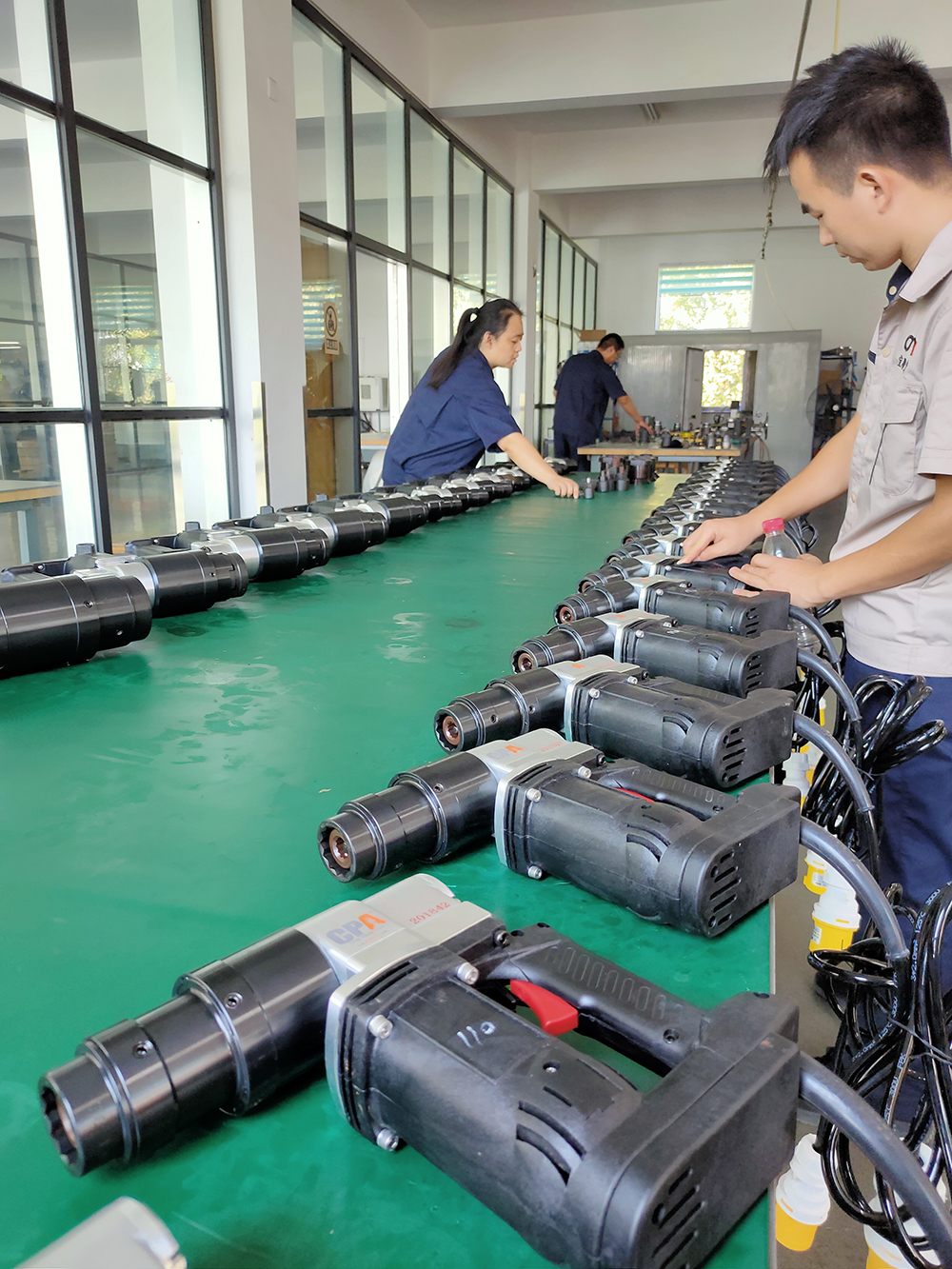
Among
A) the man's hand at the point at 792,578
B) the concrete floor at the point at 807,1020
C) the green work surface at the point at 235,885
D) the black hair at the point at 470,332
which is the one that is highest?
the black hair at the point at 470,332

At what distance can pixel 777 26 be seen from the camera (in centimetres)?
609

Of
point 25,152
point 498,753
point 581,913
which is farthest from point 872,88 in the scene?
point 25,152

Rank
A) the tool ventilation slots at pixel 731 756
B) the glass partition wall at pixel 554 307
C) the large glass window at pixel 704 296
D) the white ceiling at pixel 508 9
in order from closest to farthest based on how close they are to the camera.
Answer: the tool ventilation slots at pixel 731 756 < the white ceiling at pixel 508 9 < the glass partition wall at pixel 554 307 < the large glass window at pixel 704 296

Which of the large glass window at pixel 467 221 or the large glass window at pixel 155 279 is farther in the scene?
the large glass window at pixel 467 221

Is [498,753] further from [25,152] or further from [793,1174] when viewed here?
[25,152]

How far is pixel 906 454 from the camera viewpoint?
1371mm

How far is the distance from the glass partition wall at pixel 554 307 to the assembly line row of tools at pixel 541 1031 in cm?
970

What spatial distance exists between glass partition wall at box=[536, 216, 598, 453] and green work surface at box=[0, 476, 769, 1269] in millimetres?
9095

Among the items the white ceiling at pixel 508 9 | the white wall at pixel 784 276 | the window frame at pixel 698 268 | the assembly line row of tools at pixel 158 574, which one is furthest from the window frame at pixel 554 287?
the assembly line row of tools at pixel 158 574

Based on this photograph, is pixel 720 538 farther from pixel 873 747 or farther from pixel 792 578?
pixel 873 747

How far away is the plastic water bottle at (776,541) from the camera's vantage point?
1.79 m

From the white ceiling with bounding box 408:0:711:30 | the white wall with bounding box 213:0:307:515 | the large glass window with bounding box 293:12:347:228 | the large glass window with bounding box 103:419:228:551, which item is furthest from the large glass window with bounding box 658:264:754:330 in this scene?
the large glass window with bounding box 103:419:228:551

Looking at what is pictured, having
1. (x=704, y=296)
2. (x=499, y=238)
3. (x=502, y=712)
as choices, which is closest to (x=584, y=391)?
(x=499, y=238)

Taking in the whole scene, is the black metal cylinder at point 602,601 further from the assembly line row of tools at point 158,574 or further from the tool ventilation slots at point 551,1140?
the tool ventilation slots at point 551,1140
